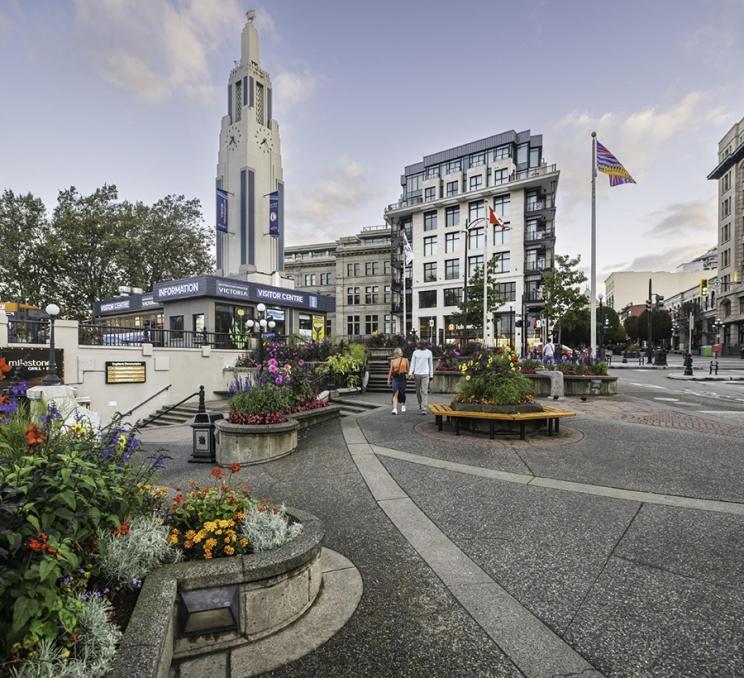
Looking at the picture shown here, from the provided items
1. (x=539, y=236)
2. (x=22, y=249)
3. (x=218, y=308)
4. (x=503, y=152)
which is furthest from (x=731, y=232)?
(x=22, y=249)

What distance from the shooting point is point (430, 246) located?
54781 mm

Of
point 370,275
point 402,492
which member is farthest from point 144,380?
point 370,275

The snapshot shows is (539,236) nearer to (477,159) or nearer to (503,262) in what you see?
(503,262)

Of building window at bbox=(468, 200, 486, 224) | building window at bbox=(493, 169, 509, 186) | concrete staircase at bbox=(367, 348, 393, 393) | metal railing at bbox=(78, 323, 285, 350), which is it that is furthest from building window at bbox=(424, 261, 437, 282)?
metal railing at bbox=(78, 323, 285, 350)

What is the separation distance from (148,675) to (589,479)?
5.95 metres

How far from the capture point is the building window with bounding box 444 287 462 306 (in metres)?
50.8

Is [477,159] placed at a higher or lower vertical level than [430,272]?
higher

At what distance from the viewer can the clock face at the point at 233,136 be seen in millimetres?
37156

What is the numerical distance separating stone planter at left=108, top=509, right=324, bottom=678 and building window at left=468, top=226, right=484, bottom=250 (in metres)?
50.8

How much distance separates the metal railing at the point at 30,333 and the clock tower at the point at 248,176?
69.3 feet

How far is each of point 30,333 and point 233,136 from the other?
93.7 ft

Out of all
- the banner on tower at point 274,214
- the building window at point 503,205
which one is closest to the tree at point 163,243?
the banner on tower at point 274,214

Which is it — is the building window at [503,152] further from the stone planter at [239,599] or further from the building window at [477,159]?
the stone planter at [239,599]

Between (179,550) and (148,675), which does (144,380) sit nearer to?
(179,550)
